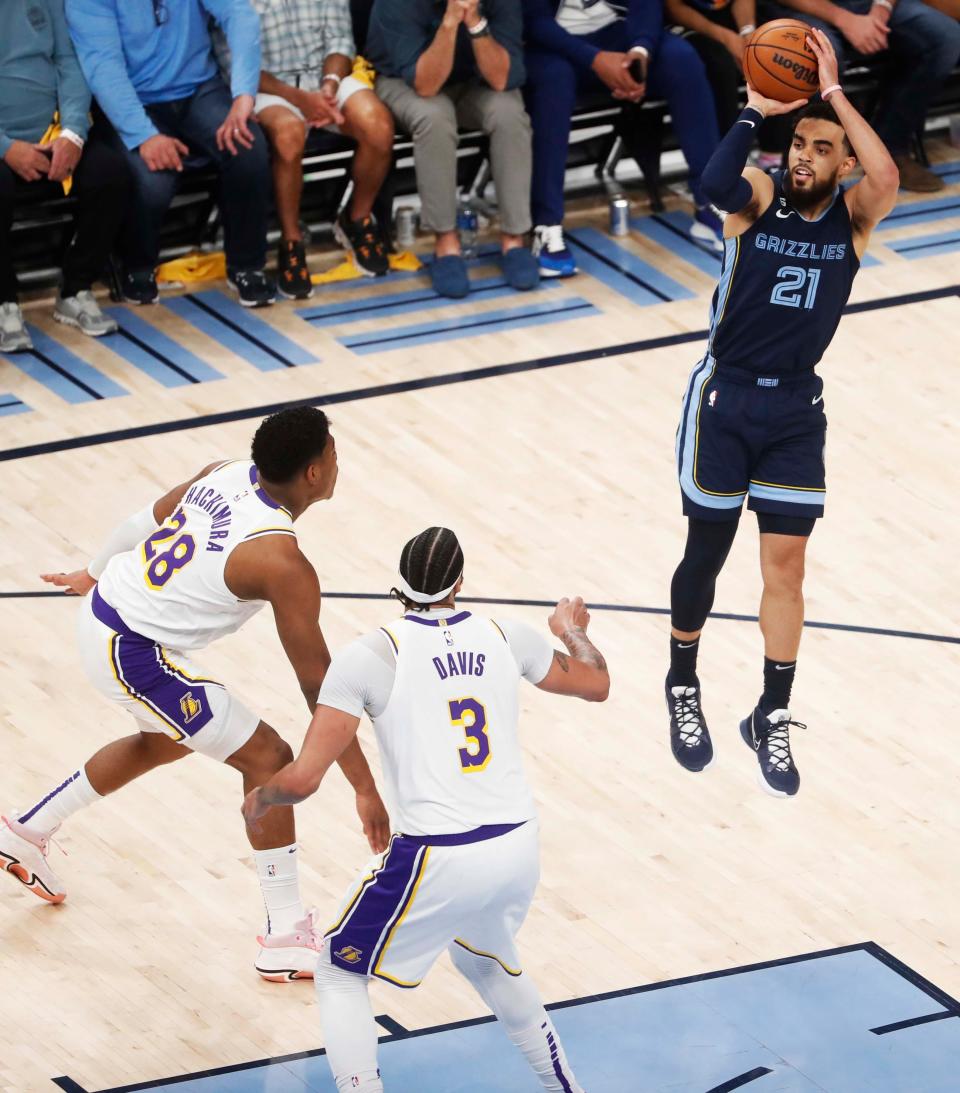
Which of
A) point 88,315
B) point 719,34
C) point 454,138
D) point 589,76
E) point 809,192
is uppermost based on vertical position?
point 809,192

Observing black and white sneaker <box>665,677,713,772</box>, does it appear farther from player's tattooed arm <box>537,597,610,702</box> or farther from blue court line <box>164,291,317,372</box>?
blue court line <box>164,291,317,372</box>

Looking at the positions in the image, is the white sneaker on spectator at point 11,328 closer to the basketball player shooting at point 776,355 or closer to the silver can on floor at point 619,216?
the silver can on floor at point 619,216

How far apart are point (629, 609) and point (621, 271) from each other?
339 cm

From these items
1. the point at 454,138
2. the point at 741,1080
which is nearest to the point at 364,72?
the point at 454,138

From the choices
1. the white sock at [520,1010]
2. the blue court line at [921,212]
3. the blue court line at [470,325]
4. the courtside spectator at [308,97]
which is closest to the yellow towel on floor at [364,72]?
the courtside spectator at [308,97]

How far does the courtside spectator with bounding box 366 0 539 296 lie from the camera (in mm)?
10219

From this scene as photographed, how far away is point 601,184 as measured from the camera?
1180cm

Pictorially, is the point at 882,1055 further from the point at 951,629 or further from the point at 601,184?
the point at 601,184

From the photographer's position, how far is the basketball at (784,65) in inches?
216

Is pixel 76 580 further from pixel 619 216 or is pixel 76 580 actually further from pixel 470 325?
pixel 619 216

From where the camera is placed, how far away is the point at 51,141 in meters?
9.73

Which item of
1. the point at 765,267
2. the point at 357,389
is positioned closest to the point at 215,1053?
the point at 765,267

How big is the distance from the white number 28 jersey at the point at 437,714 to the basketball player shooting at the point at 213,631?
410mm

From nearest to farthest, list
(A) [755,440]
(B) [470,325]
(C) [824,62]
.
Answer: (C) [824,62] < (A) [755,440] < (B) [470,325]
